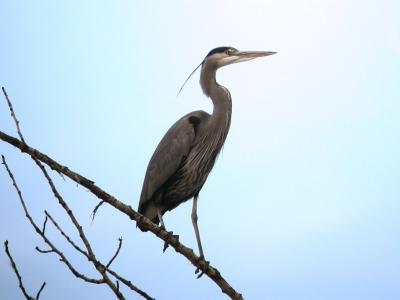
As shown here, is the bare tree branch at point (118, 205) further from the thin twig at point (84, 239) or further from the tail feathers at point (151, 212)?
the tail feathers at point (151, 212)

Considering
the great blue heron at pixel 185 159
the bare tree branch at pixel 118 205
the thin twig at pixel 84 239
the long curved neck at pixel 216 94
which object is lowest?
the thin twig at pixel 84 239

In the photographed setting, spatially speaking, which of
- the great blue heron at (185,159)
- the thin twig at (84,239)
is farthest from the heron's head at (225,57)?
the thin twig at (84,239)

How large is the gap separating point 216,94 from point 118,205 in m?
2.37

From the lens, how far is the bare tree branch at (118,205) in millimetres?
2473

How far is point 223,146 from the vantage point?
16.3 feet

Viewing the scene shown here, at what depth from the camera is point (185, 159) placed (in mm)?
4750

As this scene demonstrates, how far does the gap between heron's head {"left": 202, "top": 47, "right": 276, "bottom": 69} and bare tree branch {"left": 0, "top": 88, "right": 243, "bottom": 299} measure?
2.19 meters

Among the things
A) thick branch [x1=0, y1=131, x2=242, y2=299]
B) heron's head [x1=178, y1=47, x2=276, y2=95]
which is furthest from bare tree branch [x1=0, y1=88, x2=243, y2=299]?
heron's head [x1=178, y1=47, x2=276, y2=95]

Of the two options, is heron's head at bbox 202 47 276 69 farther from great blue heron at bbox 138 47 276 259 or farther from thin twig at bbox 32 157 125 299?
thin twig at bbox 32 157 125 299

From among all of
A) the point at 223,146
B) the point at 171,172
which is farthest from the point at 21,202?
the point at 223,146

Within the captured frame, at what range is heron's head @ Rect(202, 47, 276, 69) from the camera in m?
5.09

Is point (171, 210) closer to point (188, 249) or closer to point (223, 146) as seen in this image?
point (223, 146)

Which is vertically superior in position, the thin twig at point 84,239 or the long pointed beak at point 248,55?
the long pointed beak at point 248,55

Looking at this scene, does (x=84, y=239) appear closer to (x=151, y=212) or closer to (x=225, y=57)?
(x=151, y=212)
